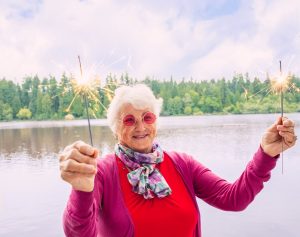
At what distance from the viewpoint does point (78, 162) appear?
1191mm

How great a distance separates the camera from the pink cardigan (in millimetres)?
1385

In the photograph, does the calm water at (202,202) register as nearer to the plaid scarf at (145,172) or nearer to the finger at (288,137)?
the plaid scarf at (145,172)

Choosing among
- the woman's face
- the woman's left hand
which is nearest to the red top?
the woman's face

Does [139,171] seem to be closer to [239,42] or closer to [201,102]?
[201,102]

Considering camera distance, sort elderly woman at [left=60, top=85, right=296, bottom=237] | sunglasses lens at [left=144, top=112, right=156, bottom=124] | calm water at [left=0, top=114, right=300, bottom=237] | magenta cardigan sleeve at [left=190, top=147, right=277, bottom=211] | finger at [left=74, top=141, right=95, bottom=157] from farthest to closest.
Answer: calm water at [left=0, top=114, right=300, bottom=237]
sunglasses lens at [left=144, top=112, right=156, bottom=124]
magenta cardigan sleeve at [left=190, top=147, right=277, bottom=211]
elderly woman at [left=60, top=85, right=296, bottom=237]
finger at [left=74, top=141, right=95, bottom=157]

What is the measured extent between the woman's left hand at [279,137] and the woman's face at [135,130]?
0.61m

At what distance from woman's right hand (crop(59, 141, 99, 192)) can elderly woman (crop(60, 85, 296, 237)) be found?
27 centimetres

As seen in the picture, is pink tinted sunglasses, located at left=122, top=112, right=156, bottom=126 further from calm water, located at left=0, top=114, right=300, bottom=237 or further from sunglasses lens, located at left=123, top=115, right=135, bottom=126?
calm water, located at left=0, top=114, right=300, bottom=237

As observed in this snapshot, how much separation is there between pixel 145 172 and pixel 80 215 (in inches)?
23.6

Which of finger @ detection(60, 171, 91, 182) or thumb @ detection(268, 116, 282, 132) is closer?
finger @ detection(60, 171, 91, 182)

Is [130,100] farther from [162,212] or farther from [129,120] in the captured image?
[162,212]

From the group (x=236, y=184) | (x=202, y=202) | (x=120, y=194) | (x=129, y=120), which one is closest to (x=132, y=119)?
(x=129, y=120)

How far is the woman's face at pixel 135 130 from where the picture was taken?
1.98 m

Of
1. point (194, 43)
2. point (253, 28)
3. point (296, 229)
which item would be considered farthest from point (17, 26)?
point (296, 229)
